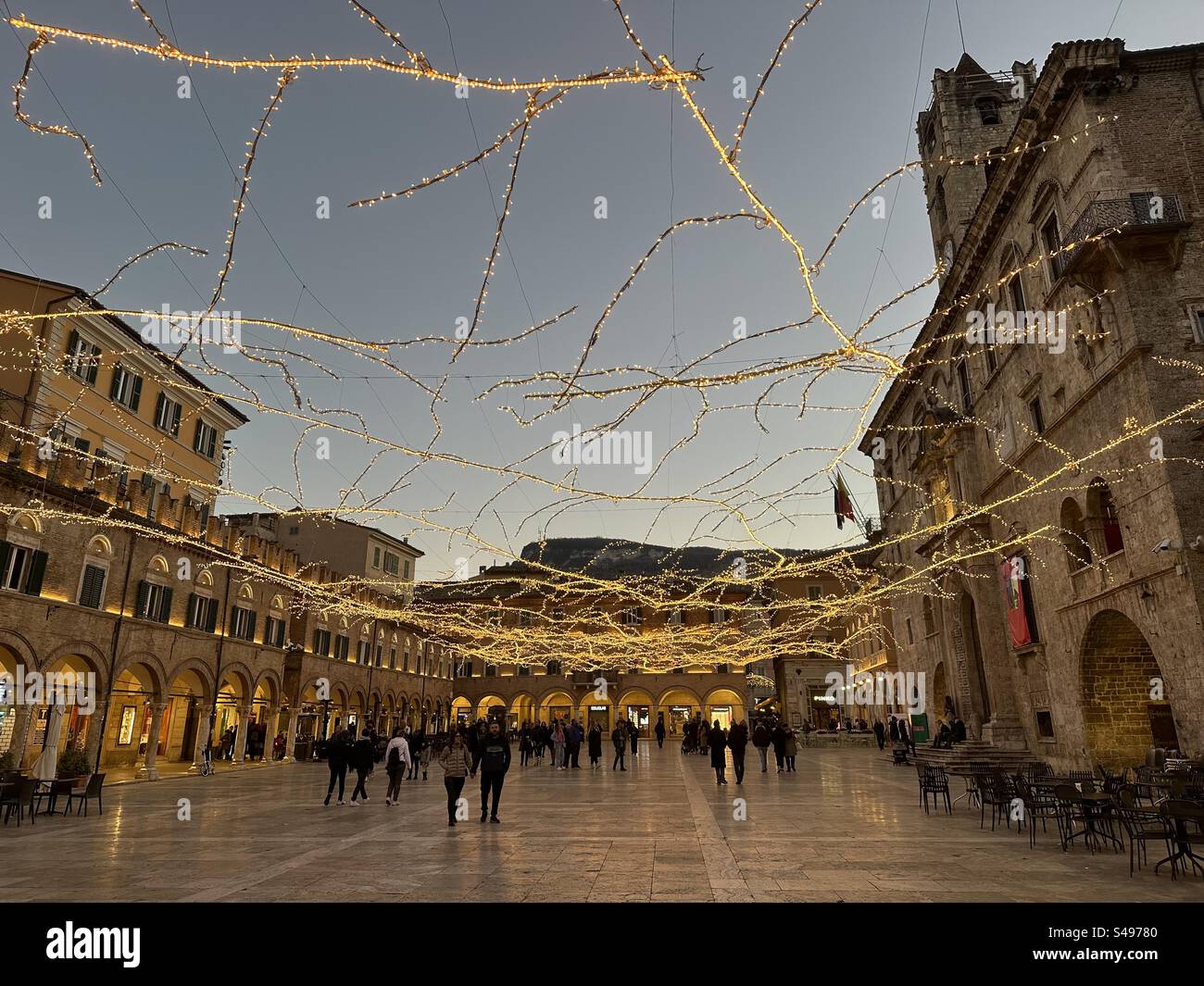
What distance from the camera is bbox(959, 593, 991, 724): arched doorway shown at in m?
24.0

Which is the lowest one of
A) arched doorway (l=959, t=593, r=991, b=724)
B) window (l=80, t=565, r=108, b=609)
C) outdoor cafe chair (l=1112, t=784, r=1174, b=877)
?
outdoor cafe chair (l=1112, t=784, r=1174, b=877)

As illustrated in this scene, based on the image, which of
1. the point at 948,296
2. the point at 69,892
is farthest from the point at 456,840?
the point at 948,296

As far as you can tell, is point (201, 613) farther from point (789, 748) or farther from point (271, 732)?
point (789, 748)

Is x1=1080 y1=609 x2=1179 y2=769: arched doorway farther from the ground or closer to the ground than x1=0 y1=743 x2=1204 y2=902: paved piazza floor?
farther from the ground

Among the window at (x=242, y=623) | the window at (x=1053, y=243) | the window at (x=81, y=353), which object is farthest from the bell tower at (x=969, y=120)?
the window at (x=242, y=623)

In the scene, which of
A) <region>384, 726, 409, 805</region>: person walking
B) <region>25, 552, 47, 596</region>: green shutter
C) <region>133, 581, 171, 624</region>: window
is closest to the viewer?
<region>384, 726, 409, 805</region>: person walking

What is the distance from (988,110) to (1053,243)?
41.2 ft

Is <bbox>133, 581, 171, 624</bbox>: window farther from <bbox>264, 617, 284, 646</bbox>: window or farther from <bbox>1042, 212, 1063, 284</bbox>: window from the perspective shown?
<bbox>1042, 212, 1063, 284</bbox>: window

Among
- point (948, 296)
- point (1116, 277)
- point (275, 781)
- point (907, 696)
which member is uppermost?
point (948, 296)

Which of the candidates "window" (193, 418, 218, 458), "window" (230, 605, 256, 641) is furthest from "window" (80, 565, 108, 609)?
"window" (193, 418, 218, 458)

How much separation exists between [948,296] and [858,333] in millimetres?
19902

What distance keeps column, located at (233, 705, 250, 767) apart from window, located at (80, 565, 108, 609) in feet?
26.7
